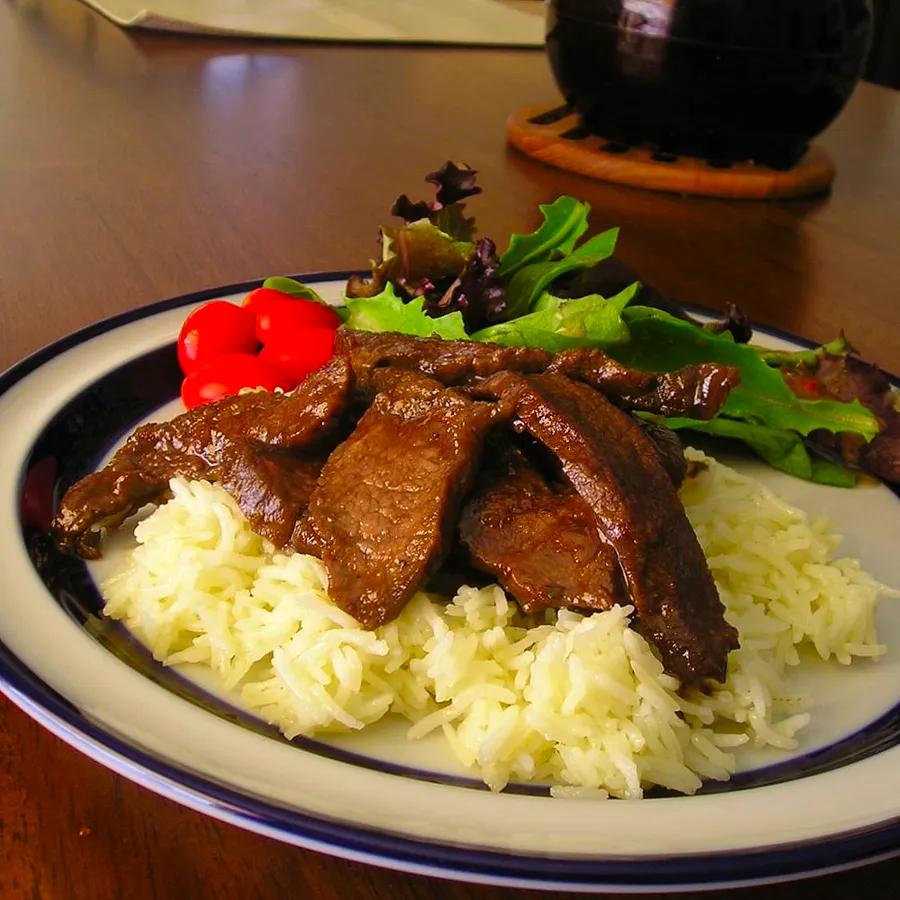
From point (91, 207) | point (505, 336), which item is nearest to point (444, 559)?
point (505, 336)

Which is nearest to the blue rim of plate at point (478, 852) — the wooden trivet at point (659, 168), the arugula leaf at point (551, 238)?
the arugula leaf at point (551, 238)

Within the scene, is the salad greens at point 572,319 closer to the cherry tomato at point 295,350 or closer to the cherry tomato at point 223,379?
the cherry tomato at point 295,350

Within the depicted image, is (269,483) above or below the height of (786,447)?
above

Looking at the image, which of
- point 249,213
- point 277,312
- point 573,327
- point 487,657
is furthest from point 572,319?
point 249,213

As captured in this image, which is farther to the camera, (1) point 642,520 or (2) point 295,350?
(2) point 295,350

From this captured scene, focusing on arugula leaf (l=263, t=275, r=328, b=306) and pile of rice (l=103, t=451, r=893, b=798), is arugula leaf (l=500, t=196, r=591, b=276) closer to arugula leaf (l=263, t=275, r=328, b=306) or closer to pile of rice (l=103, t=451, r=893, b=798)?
arugula leaf (l=263, t=275, r=328, b=306)

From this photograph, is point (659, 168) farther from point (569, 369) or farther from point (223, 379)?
point (569, 369)
